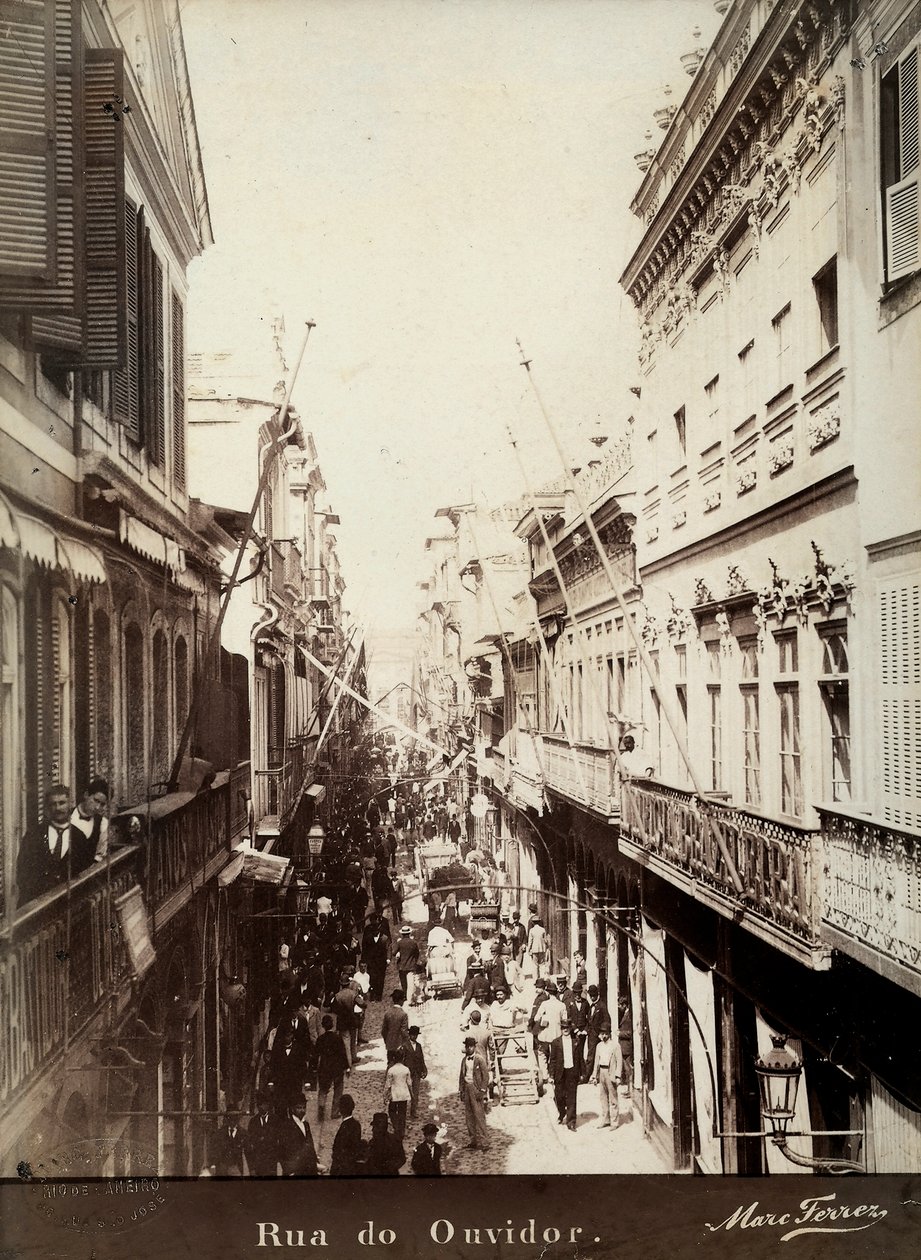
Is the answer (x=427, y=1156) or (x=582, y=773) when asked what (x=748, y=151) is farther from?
(x=427, y=1156)

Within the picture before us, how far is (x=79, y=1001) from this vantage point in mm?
5910

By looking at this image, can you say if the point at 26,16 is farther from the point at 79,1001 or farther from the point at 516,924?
the point at 516,924

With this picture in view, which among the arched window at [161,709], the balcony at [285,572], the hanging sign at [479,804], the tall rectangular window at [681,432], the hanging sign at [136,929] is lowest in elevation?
the hanging sign at [136,929]

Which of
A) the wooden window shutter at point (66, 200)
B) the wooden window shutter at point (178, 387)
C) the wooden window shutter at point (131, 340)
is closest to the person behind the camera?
the wooden window shutter at point (66, 200)

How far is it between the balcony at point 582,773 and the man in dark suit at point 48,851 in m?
3.06

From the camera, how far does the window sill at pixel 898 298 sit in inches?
222

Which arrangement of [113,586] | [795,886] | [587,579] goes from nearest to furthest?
[795,886], [113,586], [587,579]

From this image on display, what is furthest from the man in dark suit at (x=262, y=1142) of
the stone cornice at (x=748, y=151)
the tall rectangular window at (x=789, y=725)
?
the stone cornice at (x=748, y=151)

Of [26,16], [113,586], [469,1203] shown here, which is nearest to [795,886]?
[469,1203]

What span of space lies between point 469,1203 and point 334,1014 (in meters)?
1.35

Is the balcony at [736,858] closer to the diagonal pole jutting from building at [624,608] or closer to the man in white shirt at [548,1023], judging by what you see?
the diagonal pole jutting from building at [624,608]

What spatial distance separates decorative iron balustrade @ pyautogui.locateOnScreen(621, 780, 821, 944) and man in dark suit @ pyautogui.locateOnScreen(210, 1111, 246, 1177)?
9.77ft

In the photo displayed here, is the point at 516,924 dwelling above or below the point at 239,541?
below

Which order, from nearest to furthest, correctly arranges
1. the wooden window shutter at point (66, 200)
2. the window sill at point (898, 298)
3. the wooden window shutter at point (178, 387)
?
1. the window sill at point (898, 298)
2. the wooden window shutter at point (66, 200)
3. the wooden window shutter at point (178, 387)
